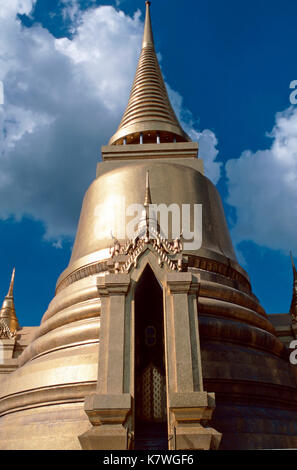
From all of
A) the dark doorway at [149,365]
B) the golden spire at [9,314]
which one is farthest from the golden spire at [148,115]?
the dark doorway at [149,365]

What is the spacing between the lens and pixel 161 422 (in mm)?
8000

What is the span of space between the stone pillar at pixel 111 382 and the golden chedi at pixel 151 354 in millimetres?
17

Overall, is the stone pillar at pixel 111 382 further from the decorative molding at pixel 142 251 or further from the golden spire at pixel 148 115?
the golden spire at pixel 148 115

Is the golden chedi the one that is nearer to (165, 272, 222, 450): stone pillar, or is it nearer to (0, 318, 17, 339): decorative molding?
(165, 272, 222, 450): stone pillar

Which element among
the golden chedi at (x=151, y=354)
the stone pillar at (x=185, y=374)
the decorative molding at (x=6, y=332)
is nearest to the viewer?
the stone pillar at (x=185, y=374)

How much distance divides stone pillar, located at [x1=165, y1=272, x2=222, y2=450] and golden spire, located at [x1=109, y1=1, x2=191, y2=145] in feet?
39.2

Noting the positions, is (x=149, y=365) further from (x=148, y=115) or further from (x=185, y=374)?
(x=148, y=115)

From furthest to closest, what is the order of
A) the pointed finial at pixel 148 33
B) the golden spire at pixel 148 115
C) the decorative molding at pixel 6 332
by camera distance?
the pointed finial at pixel 148 33
the golden spire at pixel 148 115
the decorative molding at pixel 6 332

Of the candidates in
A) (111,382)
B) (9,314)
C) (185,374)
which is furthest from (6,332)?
(185,374)

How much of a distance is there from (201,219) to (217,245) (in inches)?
40.0

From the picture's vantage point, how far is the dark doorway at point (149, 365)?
775 centimetres

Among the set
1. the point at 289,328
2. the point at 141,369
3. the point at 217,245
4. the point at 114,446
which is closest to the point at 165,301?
the point at 141,369

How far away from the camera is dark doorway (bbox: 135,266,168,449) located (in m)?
7.75

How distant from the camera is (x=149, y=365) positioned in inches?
343
